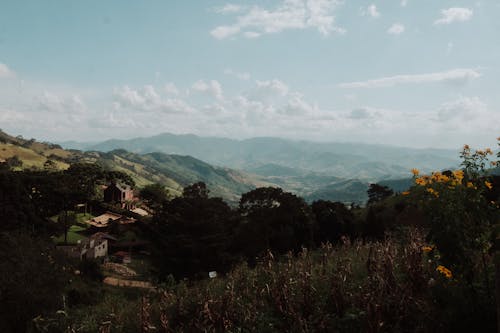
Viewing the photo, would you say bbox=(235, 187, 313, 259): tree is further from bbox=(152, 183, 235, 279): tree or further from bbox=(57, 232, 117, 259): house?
bbox=(57, 232, 117, 259): house

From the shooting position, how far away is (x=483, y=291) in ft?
18.7

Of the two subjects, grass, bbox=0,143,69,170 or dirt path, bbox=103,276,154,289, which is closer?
dirt path, bbox=103,276,154,289

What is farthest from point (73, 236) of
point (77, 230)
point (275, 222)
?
point (275, 222)

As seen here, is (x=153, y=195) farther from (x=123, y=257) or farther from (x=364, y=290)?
(x=364, y=290)

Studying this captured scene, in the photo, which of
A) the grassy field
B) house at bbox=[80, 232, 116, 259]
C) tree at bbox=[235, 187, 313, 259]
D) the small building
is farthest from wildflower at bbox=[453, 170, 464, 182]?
the grassy field

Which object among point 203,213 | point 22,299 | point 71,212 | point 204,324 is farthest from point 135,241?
point 204,324

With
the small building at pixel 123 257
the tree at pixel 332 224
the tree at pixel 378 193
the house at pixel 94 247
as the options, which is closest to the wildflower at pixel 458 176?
the tree at pixel 332 224

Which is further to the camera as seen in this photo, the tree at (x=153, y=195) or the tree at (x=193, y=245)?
the tree at (x=153, y=195)

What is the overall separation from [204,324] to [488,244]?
5.05 metres

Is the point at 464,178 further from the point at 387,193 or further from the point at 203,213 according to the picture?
the point at 387,193

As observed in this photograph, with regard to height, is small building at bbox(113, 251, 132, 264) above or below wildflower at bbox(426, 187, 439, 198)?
below

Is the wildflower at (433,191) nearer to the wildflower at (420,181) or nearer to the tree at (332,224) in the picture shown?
the wildflower at (420,181)

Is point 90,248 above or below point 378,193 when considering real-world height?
below

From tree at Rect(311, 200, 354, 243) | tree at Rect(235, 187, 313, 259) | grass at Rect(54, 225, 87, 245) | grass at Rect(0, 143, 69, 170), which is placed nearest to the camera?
tree at Rect(235, 187, 313, 259)
